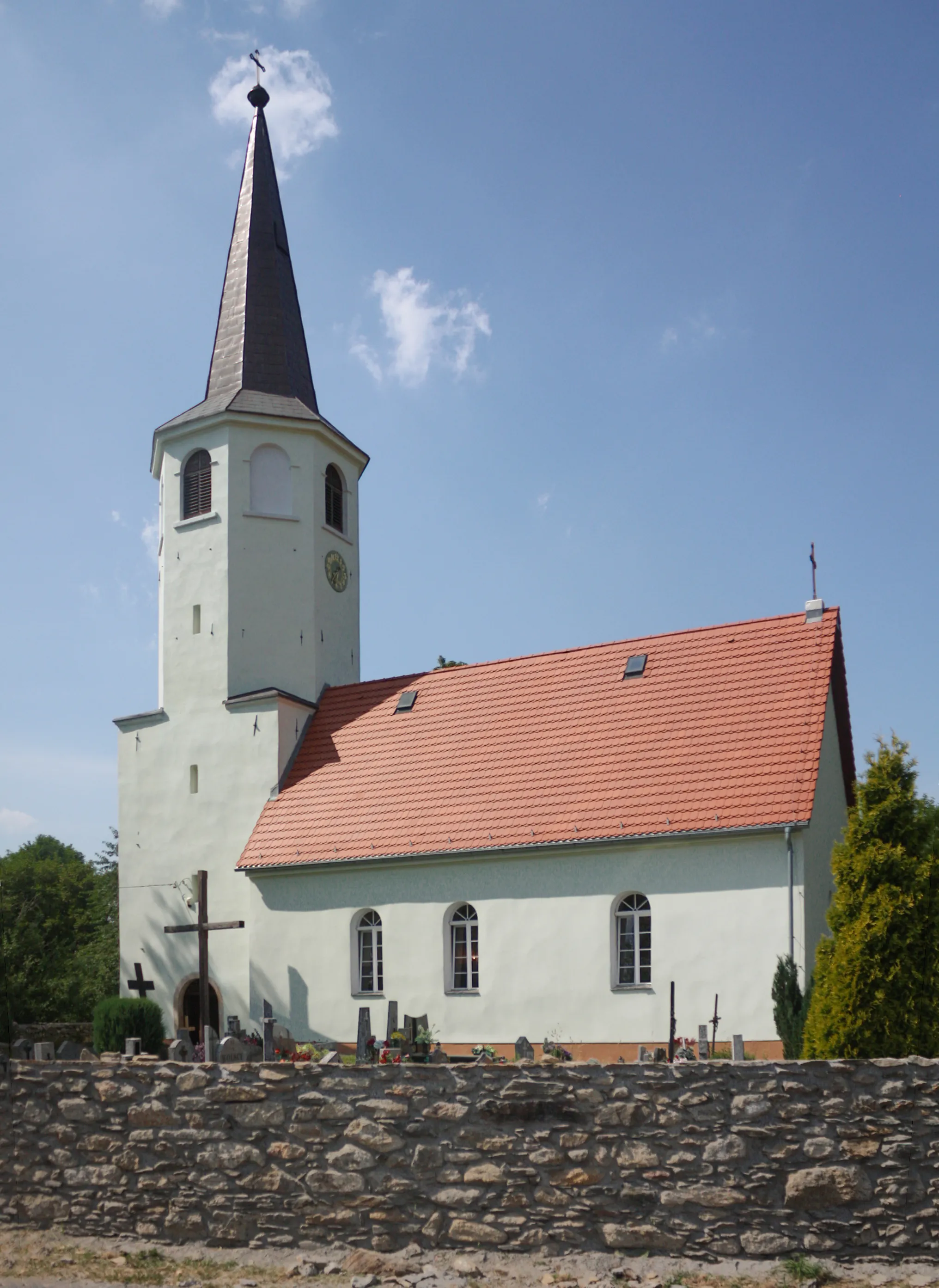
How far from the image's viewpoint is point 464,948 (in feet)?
67.6

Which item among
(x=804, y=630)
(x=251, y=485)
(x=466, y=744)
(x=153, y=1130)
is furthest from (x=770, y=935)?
(x=251, y=485)

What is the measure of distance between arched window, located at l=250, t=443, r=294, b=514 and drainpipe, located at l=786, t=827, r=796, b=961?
13.4 meters

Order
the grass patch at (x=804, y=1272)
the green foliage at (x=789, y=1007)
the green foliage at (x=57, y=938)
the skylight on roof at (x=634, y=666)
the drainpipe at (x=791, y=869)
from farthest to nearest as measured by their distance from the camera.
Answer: the green foliage at (x=57, y=938) → the skylight on roof at (x=634, y=666) → the drainpipe at (x=791, y=869) → the green foliage at (x=789, y=1007) → the grass patch at (x=804, y=1272)

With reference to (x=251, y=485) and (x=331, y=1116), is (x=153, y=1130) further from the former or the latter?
(x=251, y=485)

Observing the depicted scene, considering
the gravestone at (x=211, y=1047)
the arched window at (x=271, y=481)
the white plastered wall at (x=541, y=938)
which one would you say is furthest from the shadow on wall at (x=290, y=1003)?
the arched window at (x=271, y=481)

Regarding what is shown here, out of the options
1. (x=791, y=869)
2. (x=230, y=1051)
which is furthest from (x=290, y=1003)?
(x=230, y=1051)

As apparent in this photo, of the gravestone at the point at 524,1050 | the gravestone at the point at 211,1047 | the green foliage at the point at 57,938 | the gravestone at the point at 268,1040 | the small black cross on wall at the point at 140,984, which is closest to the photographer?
the gravestone at the point at 211,1047

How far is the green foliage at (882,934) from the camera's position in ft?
33.1

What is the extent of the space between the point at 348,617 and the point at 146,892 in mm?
7262

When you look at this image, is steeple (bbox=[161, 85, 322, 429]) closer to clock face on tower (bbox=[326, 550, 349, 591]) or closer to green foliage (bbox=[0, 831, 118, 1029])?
clock face on tower (bbox=[326, 550, 349, 591])

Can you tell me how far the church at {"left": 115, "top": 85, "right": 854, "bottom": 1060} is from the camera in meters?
18.5

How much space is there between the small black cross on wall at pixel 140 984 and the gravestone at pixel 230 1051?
12547mm

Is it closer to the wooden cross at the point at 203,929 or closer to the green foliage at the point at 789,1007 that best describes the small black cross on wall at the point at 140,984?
the wooden cross at the point at 203,929

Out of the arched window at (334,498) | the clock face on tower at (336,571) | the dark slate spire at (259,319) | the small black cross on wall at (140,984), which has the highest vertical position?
the dark slate spire at (259,319)
